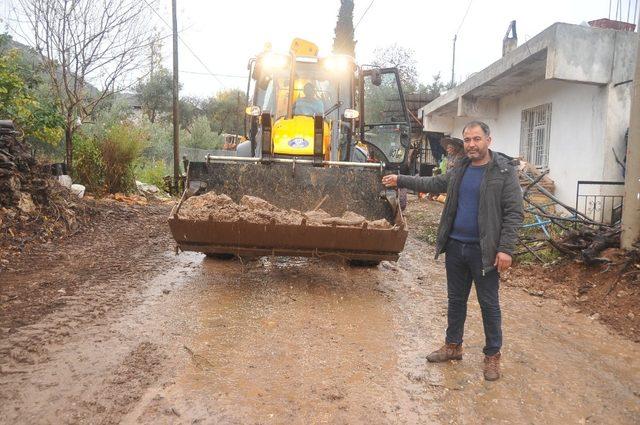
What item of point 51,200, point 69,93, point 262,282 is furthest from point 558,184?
point 69,93

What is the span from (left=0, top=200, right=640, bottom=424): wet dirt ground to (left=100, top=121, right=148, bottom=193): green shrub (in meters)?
6.46

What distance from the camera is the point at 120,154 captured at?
12523mm

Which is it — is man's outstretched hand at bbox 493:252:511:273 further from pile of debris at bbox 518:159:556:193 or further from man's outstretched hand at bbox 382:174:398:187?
pile of debris at bbox 518:159:556:193

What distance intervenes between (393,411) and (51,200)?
723 centimetres

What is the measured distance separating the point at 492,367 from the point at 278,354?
1.51 metres

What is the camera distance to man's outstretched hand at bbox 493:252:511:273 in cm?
350

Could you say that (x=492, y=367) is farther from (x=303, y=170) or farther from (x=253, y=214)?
(x=303, y=170)

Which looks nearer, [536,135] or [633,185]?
[633,185]

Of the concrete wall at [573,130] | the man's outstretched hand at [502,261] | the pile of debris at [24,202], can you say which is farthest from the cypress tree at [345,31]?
the man's outstretched hand at [502,261]

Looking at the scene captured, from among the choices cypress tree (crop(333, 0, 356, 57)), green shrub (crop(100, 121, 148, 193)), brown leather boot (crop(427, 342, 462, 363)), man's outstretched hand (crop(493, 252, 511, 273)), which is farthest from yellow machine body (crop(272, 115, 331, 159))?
cypress tree (crop(333, 0, 356, 57))

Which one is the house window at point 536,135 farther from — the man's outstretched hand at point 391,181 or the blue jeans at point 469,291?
the blue jeans at point 469,291

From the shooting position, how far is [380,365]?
3.71 m

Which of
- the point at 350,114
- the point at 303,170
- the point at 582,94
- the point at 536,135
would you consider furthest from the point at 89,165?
the point at 582,94

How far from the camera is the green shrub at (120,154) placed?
12391mm
